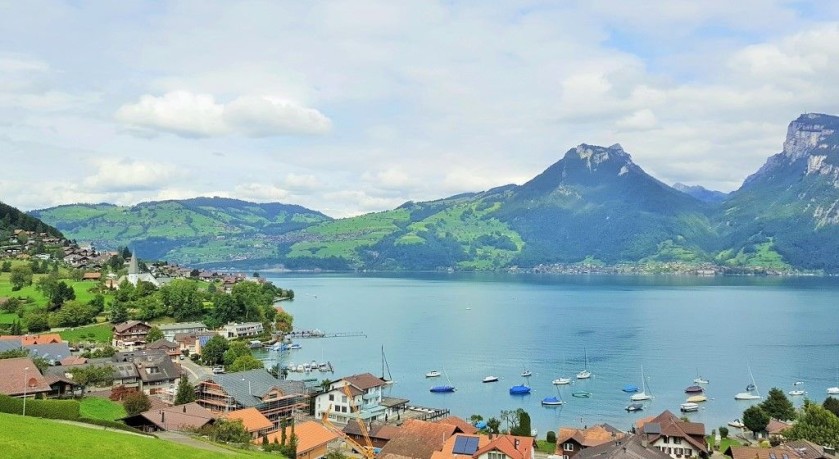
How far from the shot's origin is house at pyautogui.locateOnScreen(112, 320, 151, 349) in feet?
240

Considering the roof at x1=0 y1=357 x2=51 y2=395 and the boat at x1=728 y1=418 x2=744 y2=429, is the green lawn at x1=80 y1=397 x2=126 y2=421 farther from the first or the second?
the boat at x1=728 y1=418 x2=744 y2=429

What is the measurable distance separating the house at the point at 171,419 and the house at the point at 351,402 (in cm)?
1175

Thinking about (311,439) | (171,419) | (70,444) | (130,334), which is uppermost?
(70,444)

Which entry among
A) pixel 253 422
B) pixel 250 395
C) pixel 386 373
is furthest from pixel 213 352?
pixel 253 422

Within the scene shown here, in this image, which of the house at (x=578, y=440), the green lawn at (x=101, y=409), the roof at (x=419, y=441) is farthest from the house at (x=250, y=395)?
the house at (x=578, y=440)

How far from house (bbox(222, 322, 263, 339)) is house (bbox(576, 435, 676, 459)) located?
63669 millimetres

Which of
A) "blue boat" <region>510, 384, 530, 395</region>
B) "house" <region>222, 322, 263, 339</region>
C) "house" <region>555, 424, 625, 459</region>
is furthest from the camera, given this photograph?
"house" <region>222, 322, 263, 339</region>

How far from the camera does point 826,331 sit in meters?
100

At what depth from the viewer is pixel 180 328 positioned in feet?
276

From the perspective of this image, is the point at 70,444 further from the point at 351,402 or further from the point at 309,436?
the point at 351,402

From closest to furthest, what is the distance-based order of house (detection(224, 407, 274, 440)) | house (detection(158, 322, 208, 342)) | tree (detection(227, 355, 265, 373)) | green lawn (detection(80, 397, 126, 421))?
house (detection(224, 407, 274, 440))
green lawn (detection(80, 397, 126, 421))
tree (detection(227, 355, 265, 373))
house (detection(158, 322, 208, 342))

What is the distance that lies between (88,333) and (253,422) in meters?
43.6

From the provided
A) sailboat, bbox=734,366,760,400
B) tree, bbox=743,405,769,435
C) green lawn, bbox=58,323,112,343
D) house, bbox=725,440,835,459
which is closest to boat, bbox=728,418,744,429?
tree, bbox=743,405,769,435

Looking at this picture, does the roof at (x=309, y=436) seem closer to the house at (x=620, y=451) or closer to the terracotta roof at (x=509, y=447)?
the terracotta roof at (x=509, y=447)
